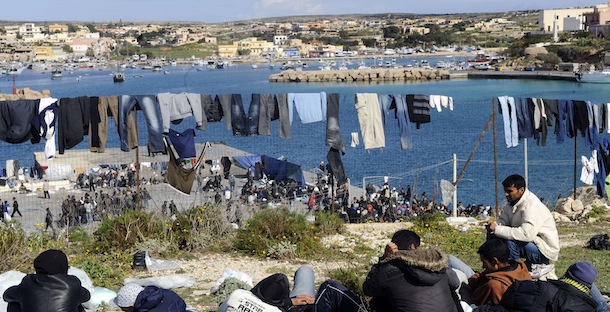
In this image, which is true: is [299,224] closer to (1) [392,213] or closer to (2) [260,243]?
(2) [260,243]

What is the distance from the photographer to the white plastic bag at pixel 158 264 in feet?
23.7

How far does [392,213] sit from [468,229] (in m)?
5.08

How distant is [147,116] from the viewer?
1100 centimetres

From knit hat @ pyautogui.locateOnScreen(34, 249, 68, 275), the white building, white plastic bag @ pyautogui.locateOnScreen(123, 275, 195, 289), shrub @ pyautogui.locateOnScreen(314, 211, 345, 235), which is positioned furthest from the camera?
the white building

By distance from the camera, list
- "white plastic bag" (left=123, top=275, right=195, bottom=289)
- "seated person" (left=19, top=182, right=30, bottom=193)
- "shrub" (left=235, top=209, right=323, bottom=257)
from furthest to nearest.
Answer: "seated person" (left=19, top=182, right=30, bottom=193) → "shrub" (left=235, top=209, right=323, bottom=257) → "white plastic bag" (left=123, top=275, right=195, bottom=289)

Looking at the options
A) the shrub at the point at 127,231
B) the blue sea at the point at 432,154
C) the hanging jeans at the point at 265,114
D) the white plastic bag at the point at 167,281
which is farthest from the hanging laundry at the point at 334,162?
the white plastic bag at the point at 167,281

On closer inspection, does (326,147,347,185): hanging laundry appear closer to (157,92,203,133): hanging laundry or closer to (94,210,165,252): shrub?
(157,92,203,133): hanging laundry

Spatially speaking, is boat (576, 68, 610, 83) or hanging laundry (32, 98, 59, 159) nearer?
hanging laundry (32, 98, 59, 159)

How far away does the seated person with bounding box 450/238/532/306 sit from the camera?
4.84m

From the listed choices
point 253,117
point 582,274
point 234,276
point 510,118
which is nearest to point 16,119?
point 253,117

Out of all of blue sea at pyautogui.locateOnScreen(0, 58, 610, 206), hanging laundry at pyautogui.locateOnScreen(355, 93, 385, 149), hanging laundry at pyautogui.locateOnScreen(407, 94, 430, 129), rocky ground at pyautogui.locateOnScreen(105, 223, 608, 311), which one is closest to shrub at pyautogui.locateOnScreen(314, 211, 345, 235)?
rocky ground at pyautogui.locateOnScreen(105, 223, 608, 311)

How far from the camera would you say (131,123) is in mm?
10938

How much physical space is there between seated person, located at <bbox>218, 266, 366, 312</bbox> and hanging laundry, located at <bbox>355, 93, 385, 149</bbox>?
6.38 m

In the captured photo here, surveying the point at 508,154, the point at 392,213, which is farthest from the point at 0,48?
the point at 392,213
